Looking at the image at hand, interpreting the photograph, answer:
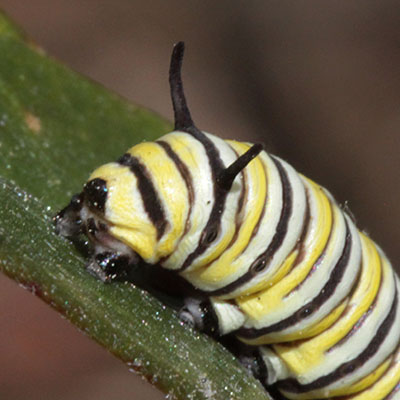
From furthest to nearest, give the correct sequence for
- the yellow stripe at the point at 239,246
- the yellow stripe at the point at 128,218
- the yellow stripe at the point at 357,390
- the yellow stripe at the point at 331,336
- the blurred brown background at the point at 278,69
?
the blurred brown background at the point at 278,69, the yellow stripe at the point at 357,390, the yellow stripe at the point at 331,336, the yellow stripe at the point at 239,246, the yellow stripe at the point at 128,218

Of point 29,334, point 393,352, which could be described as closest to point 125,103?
point 393,352

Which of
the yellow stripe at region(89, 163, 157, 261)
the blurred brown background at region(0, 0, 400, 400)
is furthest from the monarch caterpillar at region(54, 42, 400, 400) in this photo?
the blurred brown background at region(0, 0, 400, 400)

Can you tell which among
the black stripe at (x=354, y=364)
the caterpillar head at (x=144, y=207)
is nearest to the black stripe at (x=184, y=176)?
the caterpillar head at (x=144, y=207)

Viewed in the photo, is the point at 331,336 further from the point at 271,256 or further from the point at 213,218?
the point at 213,218

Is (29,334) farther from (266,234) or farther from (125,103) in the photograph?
(266,234)

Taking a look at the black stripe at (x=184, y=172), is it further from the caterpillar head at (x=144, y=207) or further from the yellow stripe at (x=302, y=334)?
the yellow stripe at (x=302, y=334)

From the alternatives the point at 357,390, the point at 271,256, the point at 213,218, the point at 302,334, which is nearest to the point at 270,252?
the point at 271,256
